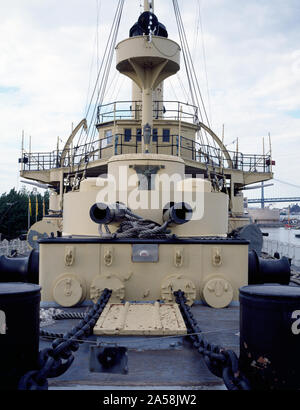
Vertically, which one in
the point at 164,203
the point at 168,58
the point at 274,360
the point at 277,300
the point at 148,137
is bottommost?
the point at 274,360

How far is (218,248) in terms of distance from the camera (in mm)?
6434

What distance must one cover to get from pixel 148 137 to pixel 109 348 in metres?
5.86

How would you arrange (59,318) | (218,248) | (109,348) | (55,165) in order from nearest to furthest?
(109,348) < (59,318) < (218,248) < (55,165)

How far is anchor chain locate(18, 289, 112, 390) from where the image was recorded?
3.12 metres

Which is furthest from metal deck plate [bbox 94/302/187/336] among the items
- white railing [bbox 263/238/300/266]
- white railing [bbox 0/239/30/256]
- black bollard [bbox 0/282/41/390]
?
white railing [bbox 0/239/30/256]

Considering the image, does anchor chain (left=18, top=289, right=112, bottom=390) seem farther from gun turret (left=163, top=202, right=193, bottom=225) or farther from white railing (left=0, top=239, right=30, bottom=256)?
white railing (left=0, top=239, right=30, bottom=256)

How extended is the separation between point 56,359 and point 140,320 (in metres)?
1.35

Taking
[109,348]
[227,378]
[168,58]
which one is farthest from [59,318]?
[168,58]

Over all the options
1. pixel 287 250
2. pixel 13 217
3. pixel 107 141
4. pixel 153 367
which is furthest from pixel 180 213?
pixel 13 217

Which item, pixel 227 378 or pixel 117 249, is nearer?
pixel 227 378

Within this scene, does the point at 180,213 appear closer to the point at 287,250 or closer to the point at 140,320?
the point at 140,320

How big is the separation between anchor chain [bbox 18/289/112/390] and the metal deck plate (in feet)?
0.51

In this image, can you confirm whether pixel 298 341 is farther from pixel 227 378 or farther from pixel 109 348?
pixel 109 348
